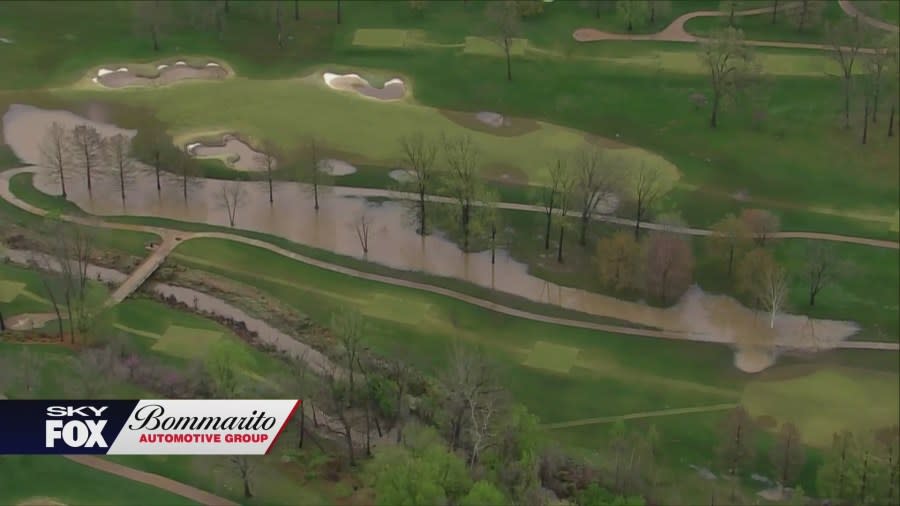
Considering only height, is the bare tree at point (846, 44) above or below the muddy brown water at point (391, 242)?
above

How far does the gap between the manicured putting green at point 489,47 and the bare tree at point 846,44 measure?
31663mm

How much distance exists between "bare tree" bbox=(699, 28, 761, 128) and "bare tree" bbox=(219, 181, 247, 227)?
45892 millimetres

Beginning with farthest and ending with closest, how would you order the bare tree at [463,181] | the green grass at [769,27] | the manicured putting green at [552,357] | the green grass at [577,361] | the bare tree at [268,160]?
1. the green grass at [769,27]
2. the bare tree at [268,160]
3. the bare tree at [463,181]
4. the manicured putting green at [552,357]
5. the green grass at [577,361]

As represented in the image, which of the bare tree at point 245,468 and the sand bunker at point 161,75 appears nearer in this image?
the bare tree at point 245,468

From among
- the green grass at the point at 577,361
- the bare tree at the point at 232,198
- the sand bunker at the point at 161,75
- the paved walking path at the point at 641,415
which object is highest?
the sand bunker at the point at 161,75

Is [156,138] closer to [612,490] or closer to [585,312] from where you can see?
[585,312]

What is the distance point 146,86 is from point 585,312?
52.5 m

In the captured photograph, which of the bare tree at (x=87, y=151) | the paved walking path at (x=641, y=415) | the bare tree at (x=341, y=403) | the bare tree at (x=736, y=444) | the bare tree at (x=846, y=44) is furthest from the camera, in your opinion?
the bare tree at (x=846, y=44)

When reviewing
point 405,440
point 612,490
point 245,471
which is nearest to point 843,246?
point 612,490

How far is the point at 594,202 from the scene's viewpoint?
115125mm

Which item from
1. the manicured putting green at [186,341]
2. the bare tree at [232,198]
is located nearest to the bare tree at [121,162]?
the bare tree at [232,198]

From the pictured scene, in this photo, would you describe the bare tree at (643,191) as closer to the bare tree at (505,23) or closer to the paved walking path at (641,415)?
the paved walking path at (641,415)

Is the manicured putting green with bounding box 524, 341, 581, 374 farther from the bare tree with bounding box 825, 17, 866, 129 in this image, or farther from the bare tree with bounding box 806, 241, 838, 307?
the bare tree with bounding box 825, 17, 866, 129

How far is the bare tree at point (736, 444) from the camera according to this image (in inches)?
3605
